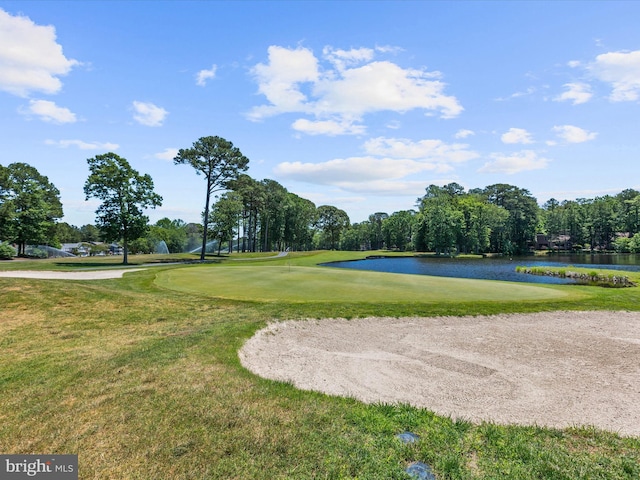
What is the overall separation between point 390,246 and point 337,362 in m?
113

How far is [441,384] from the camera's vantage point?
718 centimetres

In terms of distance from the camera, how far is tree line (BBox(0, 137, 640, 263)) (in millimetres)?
38688

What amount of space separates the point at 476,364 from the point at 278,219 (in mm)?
77494

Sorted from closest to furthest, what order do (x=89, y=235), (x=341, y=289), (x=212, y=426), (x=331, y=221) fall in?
1. (x=212, y=426)
2. (x=341, y=289)
3. (x=331, y=221)
4. (x=89, y=235)

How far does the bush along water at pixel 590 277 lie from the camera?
90.1 ft

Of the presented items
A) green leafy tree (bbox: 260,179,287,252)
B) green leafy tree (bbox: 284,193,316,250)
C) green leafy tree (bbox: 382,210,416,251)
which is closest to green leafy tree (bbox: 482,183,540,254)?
green leafy tree (bbox: 382,210,416,251)

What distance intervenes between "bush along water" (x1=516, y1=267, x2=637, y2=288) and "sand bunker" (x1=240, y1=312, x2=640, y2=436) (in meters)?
19.6

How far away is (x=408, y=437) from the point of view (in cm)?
467

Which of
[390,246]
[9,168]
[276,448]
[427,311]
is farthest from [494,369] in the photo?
[390,246]

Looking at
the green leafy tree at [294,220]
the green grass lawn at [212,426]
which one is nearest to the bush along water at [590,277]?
the green grass lawn at [212,426]

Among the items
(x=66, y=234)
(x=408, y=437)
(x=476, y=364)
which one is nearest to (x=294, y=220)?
(x=66, y=234)

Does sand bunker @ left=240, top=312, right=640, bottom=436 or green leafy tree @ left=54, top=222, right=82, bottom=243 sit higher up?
green leafy tree @ left=54, top=222, right=82, bottom=243

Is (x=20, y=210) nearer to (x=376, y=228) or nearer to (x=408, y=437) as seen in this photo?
(x=408, y=437)

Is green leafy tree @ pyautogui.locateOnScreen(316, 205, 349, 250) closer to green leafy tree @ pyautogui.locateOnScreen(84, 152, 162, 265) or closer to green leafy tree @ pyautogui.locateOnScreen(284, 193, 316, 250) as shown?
green leafy tree @ pyautogui.locateOnScreen(284, 193, 316, 250)
